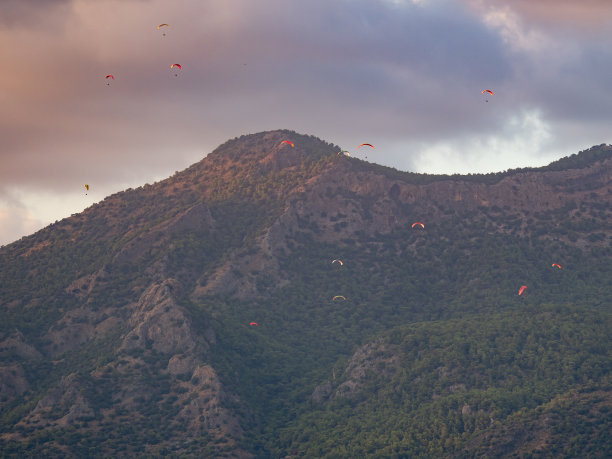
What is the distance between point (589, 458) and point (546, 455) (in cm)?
732

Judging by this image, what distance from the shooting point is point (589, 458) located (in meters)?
197

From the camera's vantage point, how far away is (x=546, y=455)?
199 meters
